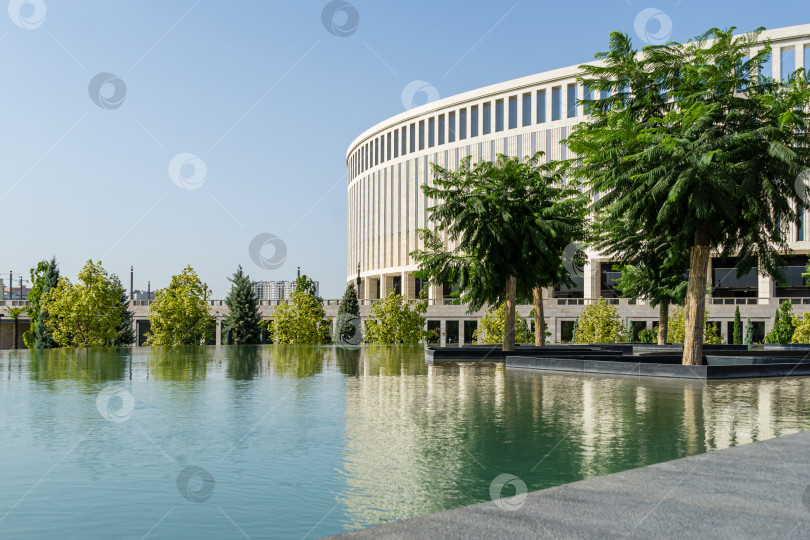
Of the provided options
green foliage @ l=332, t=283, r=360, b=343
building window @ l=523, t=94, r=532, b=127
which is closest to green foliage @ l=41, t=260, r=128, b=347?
green foliage @ l=332, t=283, r=360, b=343

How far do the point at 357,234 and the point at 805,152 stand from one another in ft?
259

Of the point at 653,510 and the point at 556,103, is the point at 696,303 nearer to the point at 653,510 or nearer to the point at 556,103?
the point at 653,510

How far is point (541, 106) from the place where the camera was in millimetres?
69625

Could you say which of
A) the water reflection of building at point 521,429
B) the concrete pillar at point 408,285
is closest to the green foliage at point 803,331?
the water reflection of building at point 521,429

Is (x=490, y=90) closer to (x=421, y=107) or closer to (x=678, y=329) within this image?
(x=421, y=107)

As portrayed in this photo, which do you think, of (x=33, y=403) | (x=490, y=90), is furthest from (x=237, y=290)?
(x=33, y=403)

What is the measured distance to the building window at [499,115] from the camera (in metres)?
72.9

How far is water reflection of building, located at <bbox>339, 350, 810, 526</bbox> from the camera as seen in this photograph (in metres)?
6.57

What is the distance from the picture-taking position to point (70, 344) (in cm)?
4144

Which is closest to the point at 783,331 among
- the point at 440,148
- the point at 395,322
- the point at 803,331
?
the point at 803,331

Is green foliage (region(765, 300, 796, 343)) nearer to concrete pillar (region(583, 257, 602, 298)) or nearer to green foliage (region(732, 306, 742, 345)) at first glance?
green foliage (region(732, 306, 742, 345))

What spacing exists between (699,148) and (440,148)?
61.3m

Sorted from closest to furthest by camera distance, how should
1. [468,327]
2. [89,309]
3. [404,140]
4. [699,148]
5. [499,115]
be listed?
[699,148] < [89,309] < [468,327] < [499,115] < [404,140]

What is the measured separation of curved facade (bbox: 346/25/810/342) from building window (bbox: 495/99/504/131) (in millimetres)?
62
